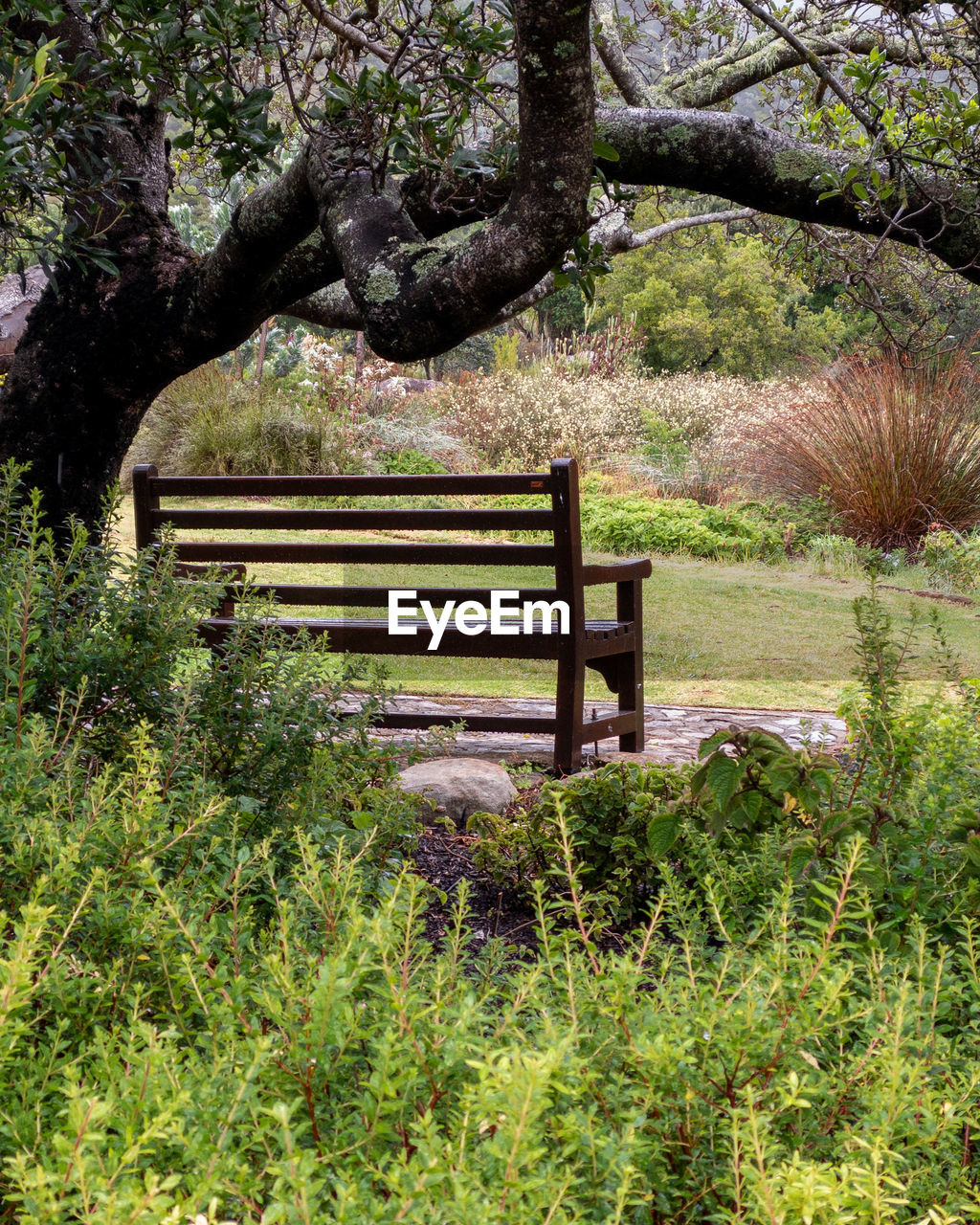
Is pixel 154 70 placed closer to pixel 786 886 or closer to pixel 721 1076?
pixel 786 886

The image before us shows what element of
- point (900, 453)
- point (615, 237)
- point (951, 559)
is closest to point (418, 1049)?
point (615, 237)

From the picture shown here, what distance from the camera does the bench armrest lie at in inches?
188

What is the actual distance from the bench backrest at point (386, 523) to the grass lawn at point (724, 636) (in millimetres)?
1963

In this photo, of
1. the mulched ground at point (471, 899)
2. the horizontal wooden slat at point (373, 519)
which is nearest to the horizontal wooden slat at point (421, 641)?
the horizontal wooden slat at point (373, 519)

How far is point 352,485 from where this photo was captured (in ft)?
16.1

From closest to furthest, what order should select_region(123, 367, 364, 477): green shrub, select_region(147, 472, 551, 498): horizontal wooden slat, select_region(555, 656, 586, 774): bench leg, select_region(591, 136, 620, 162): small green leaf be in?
select_region(591, 136, 620, 162): small green leaf < select_region(555, 656, 586, 774): bench leg < select_region(147, 472, 551, 498): horizontal wooden slat < select_region(123, 367, 364, 477): green shrub

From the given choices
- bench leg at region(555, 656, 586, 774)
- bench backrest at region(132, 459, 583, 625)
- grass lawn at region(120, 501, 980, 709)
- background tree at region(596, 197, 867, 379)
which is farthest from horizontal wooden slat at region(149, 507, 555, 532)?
background tree at region(596, 197, 867, 379)

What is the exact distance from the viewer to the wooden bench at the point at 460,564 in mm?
4562

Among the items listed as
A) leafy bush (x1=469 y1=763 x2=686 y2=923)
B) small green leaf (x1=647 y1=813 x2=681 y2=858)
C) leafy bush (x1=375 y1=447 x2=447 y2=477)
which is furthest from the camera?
leafy bush (x1=375 y1=447 x2=447 y2=477)

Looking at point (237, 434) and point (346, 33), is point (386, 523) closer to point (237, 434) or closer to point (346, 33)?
point (346, 33)

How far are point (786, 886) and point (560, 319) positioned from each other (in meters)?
39.1

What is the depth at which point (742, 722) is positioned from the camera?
616 cm

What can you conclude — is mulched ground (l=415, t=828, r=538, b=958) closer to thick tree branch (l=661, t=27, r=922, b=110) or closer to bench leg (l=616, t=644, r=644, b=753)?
bench leg (l=616, t=644, r=644, b=753)

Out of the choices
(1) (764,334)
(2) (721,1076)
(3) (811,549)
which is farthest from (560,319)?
(2) (721,1076)
